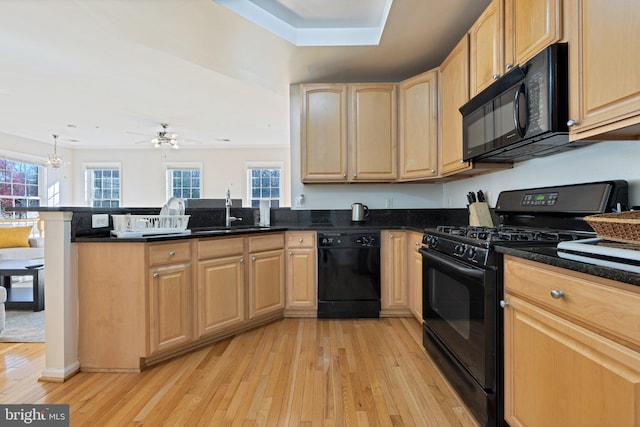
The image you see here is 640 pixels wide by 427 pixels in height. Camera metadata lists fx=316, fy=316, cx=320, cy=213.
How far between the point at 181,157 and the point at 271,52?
5.94 metres

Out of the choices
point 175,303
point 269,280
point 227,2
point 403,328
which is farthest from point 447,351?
point 227,2

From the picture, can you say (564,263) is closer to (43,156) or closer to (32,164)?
(32,164)

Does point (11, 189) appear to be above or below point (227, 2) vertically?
below

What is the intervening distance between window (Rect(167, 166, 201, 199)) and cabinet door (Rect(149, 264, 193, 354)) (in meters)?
6.19

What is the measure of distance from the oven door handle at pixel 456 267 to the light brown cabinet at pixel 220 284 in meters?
1.48

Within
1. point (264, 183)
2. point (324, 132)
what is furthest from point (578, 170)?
point (264, 183)

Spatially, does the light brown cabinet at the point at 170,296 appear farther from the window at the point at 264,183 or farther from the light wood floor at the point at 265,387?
the window at the point at 264,183

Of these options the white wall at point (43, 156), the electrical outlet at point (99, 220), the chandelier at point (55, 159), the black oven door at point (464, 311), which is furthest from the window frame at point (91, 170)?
the black oven door at point (464, 311)

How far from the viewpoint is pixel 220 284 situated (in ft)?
8.07

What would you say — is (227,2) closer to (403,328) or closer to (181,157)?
(403,328)

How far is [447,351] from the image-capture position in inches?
73.3

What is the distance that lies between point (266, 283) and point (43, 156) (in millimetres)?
7230

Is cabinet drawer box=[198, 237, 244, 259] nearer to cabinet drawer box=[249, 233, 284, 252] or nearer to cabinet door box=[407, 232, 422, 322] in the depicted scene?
cabinet drawer box=[249, 233, 284, 252]

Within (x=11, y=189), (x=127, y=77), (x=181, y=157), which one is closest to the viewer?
(x=127, y=77)
